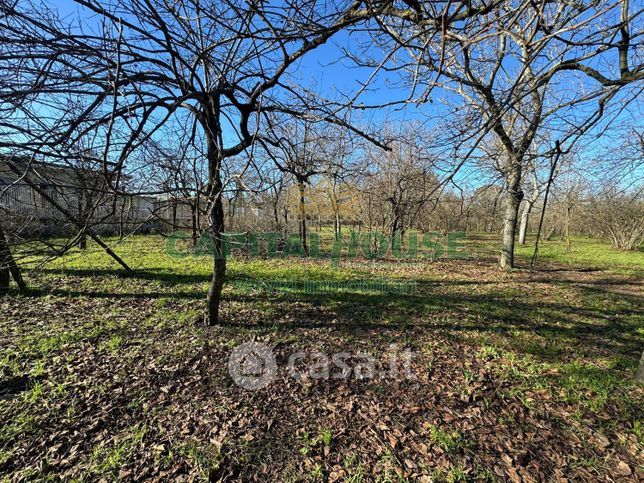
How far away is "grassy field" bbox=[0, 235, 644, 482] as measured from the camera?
1925 mm

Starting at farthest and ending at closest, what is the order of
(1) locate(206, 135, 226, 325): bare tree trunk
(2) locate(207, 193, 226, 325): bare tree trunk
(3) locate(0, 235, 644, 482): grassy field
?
(2) locate(207, 193, 226, 325): bare tree trunk < (1) locate(206, 135, 226, 325): bare tree trunk < (3) locate(0, 235, 644, 482): grassy field

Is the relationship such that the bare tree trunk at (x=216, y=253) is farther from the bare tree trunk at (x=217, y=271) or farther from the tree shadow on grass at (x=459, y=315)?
the tree shadow on grass at (x=459, y=315)

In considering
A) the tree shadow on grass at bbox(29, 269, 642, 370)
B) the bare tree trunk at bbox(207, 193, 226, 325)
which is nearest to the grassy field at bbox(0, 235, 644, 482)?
the tree shadow on grass at bbox(29, 269, 642, 370)

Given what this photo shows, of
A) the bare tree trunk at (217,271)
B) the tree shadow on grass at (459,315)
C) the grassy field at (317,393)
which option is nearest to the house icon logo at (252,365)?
the grassy field at (317,393)

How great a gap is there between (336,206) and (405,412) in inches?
327

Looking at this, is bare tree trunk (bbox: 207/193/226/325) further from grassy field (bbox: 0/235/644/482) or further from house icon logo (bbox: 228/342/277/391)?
house icon logo (bbox: 228/342/277/391)

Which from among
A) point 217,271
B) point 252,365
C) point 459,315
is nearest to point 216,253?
point 217,271

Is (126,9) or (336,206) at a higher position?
(126,9)

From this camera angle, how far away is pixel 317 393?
2.65 metres

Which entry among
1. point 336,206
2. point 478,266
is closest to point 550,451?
point 478,266

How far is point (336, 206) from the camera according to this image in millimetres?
10203

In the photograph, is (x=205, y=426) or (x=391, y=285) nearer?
(x=205, y=426)

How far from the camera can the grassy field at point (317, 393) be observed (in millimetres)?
1925

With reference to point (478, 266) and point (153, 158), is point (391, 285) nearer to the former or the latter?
point (478, 266)
